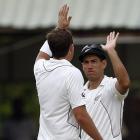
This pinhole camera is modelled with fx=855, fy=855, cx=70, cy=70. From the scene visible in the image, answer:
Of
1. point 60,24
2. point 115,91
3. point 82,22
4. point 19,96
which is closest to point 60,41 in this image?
point 60,24

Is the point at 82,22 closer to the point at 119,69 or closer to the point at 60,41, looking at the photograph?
the point at 119,69

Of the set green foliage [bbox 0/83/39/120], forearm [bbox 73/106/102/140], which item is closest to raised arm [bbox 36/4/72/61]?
forearm [bbox 73/106/102/140]

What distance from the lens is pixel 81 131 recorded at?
7418 mm

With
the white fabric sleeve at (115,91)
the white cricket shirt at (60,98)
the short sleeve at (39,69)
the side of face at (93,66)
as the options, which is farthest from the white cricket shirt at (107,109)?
the short sleeve at (39,69)

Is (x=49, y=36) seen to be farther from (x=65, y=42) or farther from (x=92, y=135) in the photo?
(x=92, y=135)

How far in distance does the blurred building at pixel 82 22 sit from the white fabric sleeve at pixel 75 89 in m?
4.29

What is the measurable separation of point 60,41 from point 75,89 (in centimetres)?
42

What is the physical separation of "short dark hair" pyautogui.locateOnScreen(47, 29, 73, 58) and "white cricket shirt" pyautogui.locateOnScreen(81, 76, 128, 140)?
0.73 m

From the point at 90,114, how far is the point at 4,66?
6.63 metres

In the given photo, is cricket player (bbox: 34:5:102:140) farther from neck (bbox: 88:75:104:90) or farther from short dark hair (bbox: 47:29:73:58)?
neck (bbox: 88:75:104:90)

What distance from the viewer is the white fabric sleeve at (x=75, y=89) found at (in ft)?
22.7

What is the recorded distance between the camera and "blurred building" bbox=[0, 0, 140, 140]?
11.4m

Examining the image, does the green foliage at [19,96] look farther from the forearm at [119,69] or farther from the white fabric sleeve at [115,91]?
the forearm at [119,69]

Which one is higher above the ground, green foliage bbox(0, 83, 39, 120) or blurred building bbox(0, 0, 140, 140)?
blurred building bbox(0, 0, 140, 140)
